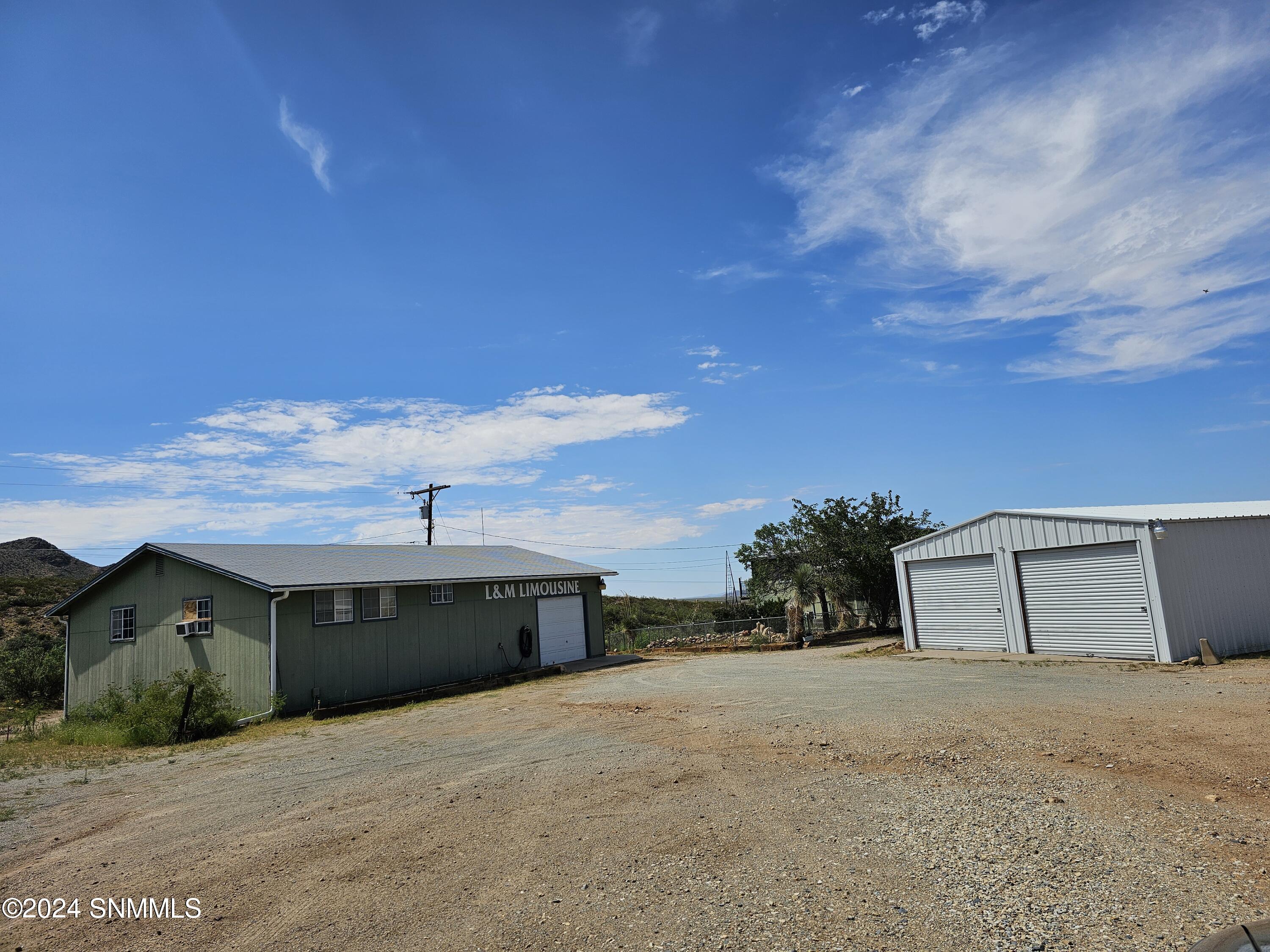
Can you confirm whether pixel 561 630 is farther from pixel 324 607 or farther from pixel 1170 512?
pixel 1170 512

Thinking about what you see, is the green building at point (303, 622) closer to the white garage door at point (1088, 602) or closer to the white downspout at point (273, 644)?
the white downspout at point (273, 644)

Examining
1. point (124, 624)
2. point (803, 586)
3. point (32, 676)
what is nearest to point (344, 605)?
point (124, 624)

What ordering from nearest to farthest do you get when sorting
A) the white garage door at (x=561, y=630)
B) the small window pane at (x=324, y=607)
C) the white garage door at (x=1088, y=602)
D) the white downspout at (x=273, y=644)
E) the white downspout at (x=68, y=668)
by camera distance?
the white downspout at (x=273, y=644) < the white garage door at (x=1088, y=602) < the small window pane at (x=324, y=607) < the white downspout at (x=68, y=668) < the white garage door at (x=561, y=630)

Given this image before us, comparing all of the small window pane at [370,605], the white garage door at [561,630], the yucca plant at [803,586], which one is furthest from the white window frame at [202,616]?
the yucca plant at [803,586]

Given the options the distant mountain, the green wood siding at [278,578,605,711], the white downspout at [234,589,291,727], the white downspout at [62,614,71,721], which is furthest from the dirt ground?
the distant mountain

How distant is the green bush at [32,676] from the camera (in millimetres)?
22266

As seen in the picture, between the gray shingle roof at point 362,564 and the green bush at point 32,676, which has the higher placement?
the gray shingle roof at point 362,564

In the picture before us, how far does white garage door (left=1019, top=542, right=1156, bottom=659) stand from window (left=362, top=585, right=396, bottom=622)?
50.6 feet

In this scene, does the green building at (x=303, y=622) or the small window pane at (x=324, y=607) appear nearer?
the green building at (x=303, y=622)

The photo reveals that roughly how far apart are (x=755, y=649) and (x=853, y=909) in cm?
2154

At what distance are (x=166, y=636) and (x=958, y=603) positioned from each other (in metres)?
20.0

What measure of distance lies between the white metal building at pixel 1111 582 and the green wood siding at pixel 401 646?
41.3 feet

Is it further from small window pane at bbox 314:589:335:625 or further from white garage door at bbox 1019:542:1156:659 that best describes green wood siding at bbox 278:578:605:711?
white garage door at bbox 1019:542:1156:659

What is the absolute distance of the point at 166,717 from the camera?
13.2 metres
